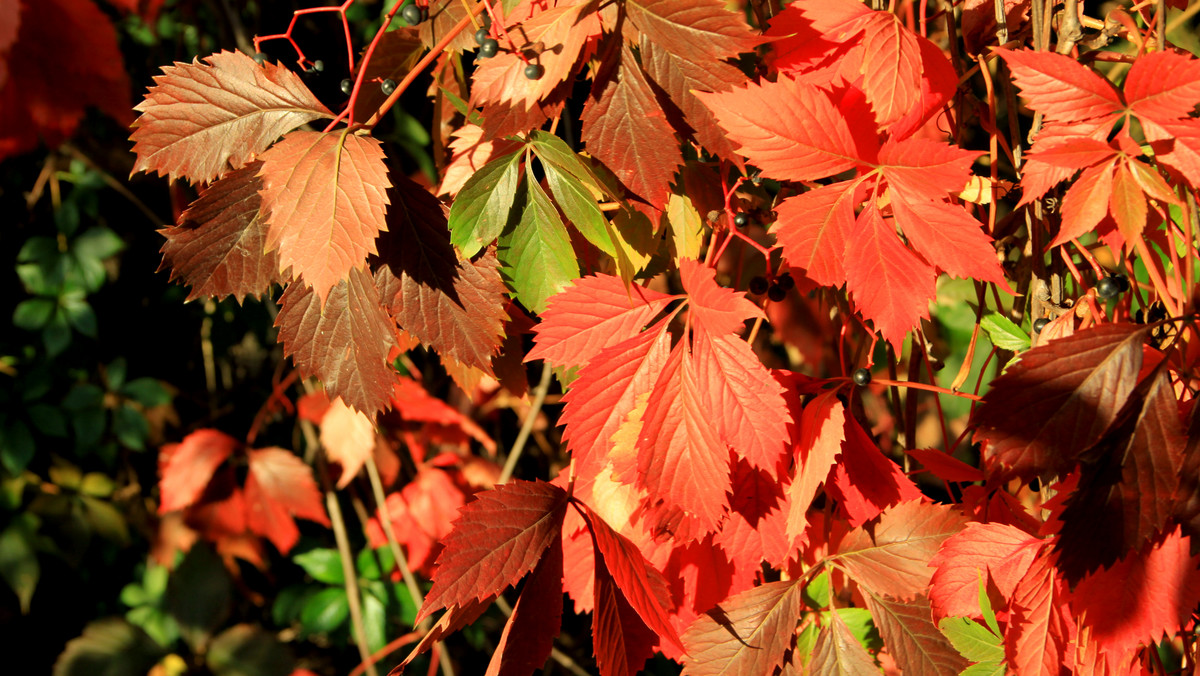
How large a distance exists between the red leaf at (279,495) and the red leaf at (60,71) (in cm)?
63

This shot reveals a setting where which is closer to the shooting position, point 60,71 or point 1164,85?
point 1164,85

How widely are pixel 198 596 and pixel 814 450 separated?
146 cm

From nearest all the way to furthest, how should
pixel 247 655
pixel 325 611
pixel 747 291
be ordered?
pixel 747 291 < pixel 325 611 < pixel 247 655

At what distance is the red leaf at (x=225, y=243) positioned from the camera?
1.86ft

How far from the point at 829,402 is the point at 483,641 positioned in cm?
128

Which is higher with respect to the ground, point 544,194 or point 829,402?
point 544,194

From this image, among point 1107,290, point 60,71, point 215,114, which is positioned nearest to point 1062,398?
point 1107,290

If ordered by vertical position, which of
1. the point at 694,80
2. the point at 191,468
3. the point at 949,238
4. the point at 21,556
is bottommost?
the point at 21,556

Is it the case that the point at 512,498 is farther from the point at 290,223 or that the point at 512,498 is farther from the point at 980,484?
the point at 980,484

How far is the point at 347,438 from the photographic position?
130 cm

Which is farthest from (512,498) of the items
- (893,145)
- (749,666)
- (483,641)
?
(483,641)

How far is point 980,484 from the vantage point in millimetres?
670

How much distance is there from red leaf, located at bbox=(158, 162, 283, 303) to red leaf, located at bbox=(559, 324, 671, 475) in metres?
0.23

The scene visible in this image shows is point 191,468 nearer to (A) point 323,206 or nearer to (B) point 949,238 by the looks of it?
(A) point 323,206
